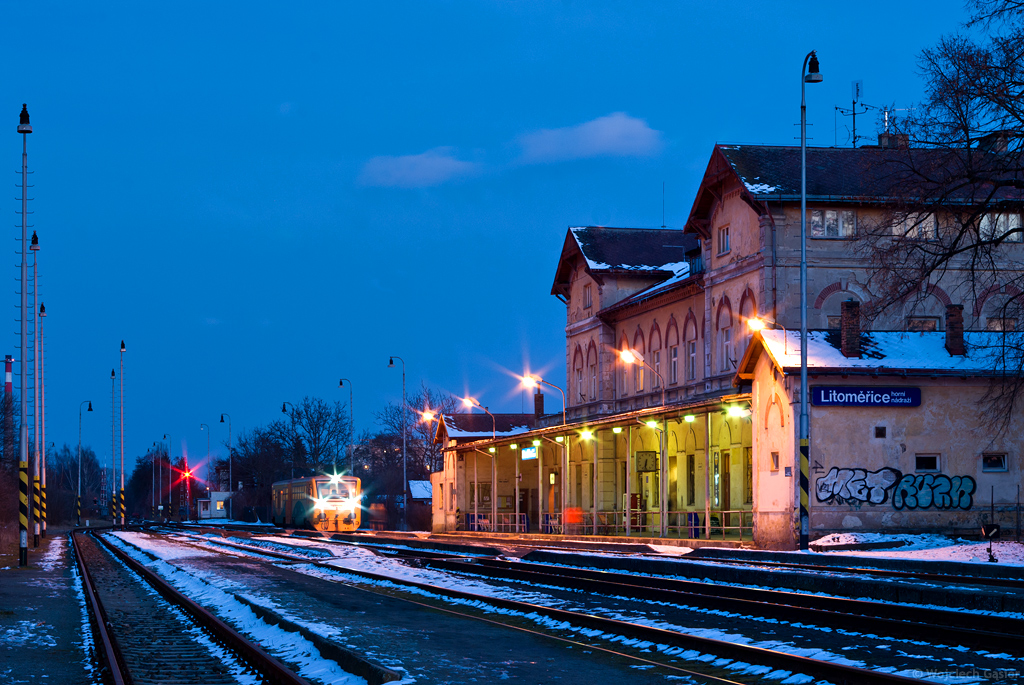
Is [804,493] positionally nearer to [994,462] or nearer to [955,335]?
[994,462]

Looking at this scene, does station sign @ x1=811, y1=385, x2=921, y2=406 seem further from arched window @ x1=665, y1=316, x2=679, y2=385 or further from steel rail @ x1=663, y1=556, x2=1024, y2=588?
arched window @ x1=665, y1=316, x2=679, y2=385

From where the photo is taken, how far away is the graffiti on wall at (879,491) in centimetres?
3244

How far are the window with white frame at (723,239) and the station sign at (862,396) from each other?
14.5 metres

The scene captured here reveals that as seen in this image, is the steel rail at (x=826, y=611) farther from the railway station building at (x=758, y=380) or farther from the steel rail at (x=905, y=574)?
the railway station building at (x=758, y=380)

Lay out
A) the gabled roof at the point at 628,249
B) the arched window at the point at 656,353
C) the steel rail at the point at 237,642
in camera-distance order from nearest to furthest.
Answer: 1. the steel rail at the point at 237,642
2. the arched window at the point at 656,353
3. the gabled roof at the point at 628,249

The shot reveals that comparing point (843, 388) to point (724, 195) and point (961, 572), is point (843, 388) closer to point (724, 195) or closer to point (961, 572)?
point (961, 572)

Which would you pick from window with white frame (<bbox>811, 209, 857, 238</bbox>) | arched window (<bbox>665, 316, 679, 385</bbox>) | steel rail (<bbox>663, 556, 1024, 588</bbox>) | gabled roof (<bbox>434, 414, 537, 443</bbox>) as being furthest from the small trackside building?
gabled roof (<bbox>434, 414, 537, 443</bbox>)

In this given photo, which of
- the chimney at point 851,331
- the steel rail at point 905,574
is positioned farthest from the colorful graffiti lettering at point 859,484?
the steel rail at point 905,574

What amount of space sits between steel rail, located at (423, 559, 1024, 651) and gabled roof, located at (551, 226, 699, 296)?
37.2 meters

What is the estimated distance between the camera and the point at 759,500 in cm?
3506

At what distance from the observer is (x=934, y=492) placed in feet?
107

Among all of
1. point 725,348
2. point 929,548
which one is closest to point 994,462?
point 929,548

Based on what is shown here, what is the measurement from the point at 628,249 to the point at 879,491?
30056mm

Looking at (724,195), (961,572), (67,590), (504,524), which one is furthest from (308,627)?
(504,524)
